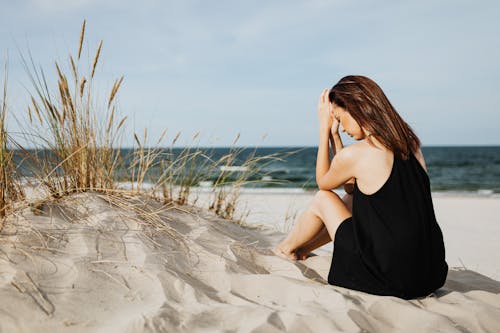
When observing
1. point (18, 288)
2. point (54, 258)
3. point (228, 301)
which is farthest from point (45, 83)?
point (228, 301)

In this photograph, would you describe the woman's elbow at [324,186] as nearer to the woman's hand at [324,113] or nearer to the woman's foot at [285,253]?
the woman's hand at [324,113]

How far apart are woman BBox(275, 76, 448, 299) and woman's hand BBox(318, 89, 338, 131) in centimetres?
27

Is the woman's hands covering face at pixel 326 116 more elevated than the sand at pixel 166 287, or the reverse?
the woman's hands covering face at pixel 326 116

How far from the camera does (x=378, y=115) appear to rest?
2055 mm

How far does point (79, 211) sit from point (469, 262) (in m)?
2.89

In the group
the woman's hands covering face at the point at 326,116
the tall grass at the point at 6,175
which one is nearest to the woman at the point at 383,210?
the woman's hands covering face at the point at 326,116

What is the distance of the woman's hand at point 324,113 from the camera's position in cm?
250

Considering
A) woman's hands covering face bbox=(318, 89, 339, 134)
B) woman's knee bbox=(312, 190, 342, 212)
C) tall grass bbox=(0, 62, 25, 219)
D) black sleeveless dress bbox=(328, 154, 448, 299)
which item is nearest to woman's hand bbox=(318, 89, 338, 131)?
woman's hands covering face bbox=(318, 89, 339, 134)

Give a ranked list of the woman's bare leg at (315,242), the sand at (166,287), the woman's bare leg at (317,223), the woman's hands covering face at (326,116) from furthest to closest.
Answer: the woman's bare leg at (315,242), the woman's hands covering face at (326,116), the woman's bare leg at (317,223), the sand at (166,287)

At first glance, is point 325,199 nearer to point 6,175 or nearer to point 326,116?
point 326,116

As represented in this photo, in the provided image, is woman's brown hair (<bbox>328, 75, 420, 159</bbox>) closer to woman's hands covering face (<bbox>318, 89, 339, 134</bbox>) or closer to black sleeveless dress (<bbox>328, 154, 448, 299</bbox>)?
black sleeveless dress (<bbox>328, 154, 448, 299</bbox>)

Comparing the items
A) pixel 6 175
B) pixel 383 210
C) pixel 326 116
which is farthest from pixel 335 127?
pixel 6 175

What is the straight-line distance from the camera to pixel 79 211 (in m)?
2.33

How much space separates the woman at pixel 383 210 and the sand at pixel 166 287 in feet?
0.39
